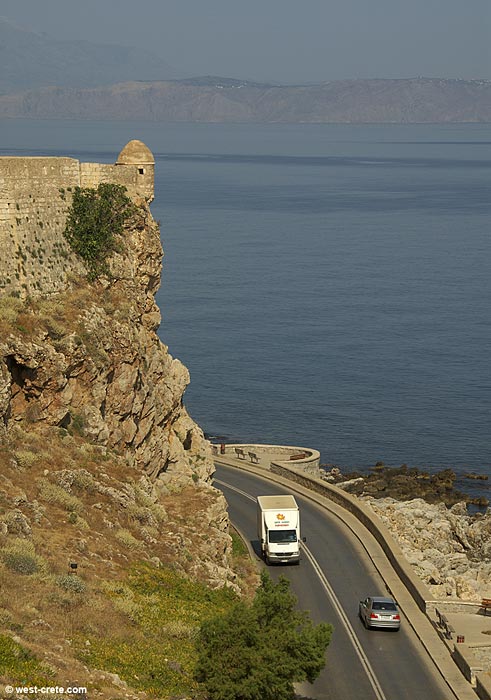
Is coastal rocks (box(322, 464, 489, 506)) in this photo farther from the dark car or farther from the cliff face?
the dark car

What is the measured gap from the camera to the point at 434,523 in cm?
5422

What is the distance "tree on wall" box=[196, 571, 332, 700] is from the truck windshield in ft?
54.1

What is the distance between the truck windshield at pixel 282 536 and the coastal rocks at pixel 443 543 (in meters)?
5.77

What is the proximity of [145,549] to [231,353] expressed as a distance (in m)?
66.5

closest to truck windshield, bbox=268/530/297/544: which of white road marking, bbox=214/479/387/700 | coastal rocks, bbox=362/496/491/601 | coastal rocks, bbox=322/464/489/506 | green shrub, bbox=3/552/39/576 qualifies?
white road marking, bbox=214/479/387/700

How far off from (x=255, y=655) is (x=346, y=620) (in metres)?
12.3

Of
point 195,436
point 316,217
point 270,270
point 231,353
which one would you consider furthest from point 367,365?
point 316,217

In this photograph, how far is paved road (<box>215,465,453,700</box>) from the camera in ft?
91.4

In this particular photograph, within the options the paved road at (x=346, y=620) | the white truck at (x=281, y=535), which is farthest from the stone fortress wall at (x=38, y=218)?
the paved road at (x=346, y=620)

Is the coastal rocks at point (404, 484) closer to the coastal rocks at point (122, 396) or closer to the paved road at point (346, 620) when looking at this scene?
the paved road at point (346, 620)

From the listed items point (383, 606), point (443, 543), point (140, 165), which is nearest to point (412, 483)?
point (443, 543)

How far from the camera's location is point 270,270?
132125 mm

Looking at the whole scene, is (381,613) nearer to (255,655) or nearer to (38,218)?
(255,655)

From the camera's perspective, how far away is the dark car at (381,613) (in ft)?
107
